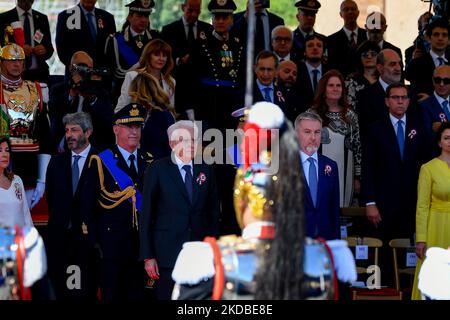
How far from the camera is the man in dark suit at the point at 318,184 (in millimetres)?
11008

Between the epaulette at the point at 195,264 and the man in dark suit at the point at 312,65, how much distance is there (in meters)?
6.72

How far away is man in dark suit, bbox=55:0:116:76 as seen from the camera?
14.5 metres

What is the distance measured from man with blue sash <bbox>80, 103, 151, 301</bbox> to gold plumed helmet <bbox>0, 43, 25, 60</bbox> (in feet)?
5.55

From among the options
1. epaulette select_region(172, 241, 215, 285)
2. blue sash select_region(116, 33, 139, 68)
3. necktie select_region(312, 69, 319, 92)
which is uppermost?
blue sash select_region(116, 33, 139, 68)

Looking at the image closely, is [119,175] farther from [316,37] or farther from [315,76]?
[316,37]

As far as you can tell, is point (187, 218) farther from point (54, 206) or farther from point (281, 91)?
point (281, 91)

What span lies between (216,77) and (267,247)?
247 inches

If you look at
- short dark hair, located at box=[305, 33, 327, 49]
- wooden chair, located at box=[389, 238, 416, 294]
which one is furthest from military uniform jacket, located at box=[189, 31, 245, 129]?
wooden chair, located at box=[389, 238, 416, 294]

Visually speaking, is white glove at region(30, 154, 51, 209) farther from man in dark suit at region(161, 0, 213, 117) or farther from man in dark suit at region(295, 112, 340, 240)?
man in dark suit at region(295, 112, 340, 240)

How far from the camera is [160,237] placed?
10.9 metres

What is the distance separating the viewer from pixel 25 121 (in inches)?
512

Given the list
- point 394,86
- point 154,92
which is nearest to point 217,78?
point 154,92

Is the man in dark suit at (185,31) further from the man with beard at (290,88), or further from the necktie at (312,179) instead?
the necktie at (312,179)
